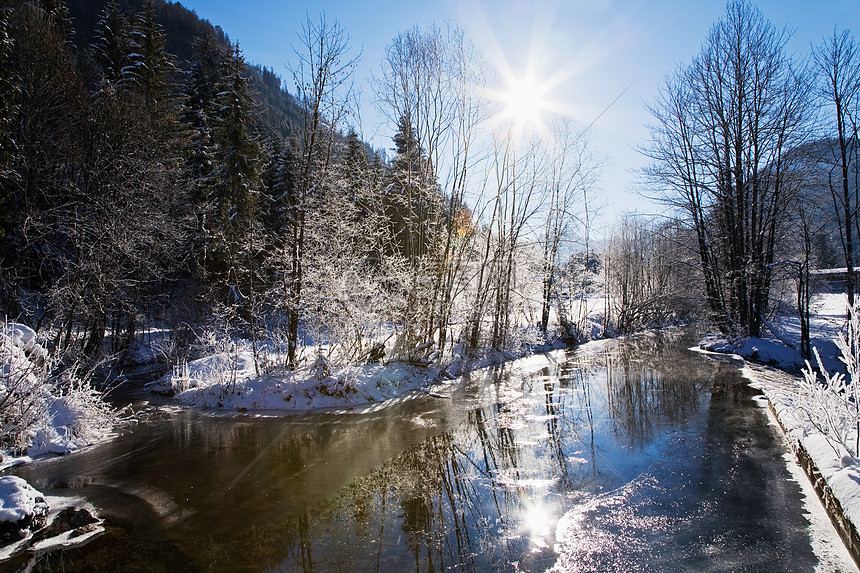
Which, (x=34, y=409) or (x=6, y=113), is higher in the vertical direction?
(x=6, y=113)

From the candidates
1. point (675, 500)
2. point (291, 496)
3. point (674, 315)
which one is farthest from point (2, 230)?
point (674, 315)

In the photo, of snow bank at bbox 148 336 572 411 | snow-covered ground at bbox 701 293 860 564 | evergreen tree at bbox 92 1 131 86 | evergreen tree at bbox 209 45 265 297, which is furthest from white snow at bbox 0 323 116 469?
evergreen tree at bbox 92 1 131 86

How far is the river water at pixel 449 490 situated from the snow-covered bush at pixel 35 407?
0.61 metres

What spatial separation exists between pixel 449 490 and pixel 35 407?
6.95 m

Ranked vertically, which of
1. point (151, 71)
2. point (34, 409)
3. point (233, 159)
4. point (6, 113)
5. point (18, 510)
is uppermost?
point (151, 71)

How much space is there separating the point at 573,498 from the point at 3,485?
21.3 ft

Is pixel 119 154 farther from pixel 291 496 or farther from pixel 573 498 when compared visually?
pixel 573 498

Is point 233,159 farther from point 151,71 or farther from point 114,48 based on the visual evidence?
point 114,48

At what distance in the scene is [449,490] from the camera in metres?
5.74

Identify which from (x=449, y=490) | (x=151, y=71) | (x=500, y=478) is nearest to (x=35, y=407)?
(x=449, y=490)

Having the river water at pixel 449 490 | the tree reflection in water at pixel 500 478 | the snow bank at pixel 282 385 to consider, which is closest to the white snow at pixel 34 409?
the river water at pixel 449 490

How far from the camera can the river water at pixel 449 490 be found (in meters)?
4.21

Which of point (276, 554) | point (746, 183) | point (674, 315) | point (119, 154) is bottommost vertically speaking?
point (276, 554)

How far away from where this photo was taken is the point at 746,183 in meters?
16.6
